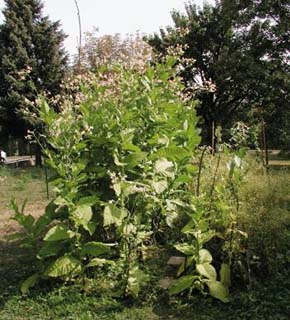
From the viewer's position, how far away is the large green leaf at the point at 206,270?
321 centimetres

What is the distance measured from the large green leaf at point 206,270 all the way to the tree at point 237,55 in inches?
438

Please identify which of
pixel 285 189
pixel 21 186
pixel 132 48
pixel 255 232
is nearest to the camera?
pixel 255 232

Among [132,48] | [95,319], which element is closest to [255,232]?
[95,319]

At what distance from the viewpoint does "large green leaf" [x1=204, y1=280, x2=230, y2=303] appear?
124 inches

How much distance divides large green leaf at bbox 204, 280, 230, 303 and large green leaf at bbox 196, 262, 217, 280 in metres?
0.04

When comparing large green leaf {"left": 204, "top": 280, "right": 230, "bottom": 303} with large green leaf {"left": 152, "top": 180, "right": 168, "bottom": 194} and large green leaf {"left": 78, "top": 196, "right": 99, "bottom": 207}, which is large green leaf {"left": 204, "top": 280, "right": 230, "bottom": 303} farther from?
large green leaf {"left": 78, "top": 196, "right": 99, "bottom": 207}

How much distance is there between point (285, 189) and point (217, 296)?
62.3 inches

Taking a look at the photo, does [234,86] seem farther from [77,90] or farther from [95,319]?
[95,319]

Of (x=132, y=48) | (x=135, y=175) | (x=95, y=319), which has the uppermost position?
(x=132, y=48)

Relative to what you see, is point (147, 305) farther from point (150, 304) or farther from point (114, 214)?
point (114, 214)

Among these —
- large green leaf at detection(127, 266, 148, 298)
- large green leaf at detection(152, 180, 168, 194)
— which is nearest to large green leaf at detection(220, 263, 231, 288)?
large green leaf at detection(127, 266, 148, 298)

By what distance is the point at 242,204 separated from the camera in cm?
362

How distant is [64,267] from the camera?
3555 millimetres

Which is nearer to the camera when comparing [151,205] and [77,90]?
[151,205]
